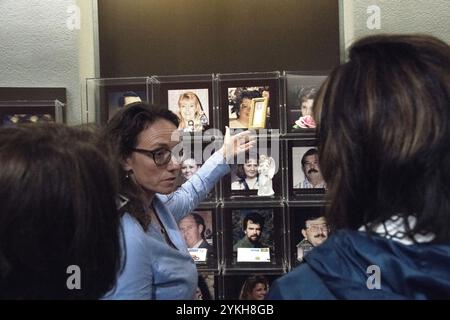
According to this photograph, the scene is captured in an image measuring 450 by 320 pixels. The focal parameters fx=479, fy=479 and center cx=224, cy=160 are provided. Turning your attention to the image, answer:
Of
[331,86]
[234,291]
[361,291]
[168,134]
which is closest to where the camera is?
[361,291]

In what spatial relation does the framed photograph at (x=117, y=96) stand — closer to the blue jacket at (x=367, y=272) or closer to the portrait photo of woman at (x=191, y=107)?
the portrait photo of woman at (x=191, y=107)

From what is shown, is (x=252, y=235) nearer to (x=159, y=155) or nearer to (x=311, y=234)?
(x=311, y=234)

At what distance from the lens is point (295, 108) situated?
2363mm

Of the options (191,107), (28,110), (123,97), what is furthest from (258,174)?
(28,110)

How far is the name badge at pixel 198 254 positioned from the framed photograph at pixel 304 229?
1.40 ft

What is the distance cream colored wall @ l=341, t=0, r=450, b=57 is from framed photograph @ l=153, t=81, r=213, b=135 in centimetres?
79

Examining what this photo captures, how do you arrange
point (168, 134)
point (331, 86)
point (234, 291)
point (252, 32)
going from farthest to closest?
point (252, 32), point (234, 291), point (168, 134), point (331, 86)

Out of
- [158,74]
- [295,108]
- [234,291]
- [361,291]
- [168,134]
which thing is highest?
[158,74]

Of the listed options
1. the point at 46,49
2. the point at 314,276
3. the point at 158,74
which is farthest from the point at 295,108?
the point at 314,276

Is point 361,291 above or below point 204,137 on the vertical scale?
below

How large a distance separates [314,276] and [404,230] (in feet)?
0.55

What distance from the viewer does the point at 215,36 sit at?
268 cm

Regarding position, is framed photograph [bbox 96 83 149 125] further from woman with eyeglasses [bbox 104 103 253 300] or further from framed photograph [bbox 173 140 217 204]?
woman with eyeglasses [bbox 104 103 253 300]

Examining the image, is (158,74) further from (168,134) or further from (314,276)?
(314,276)
